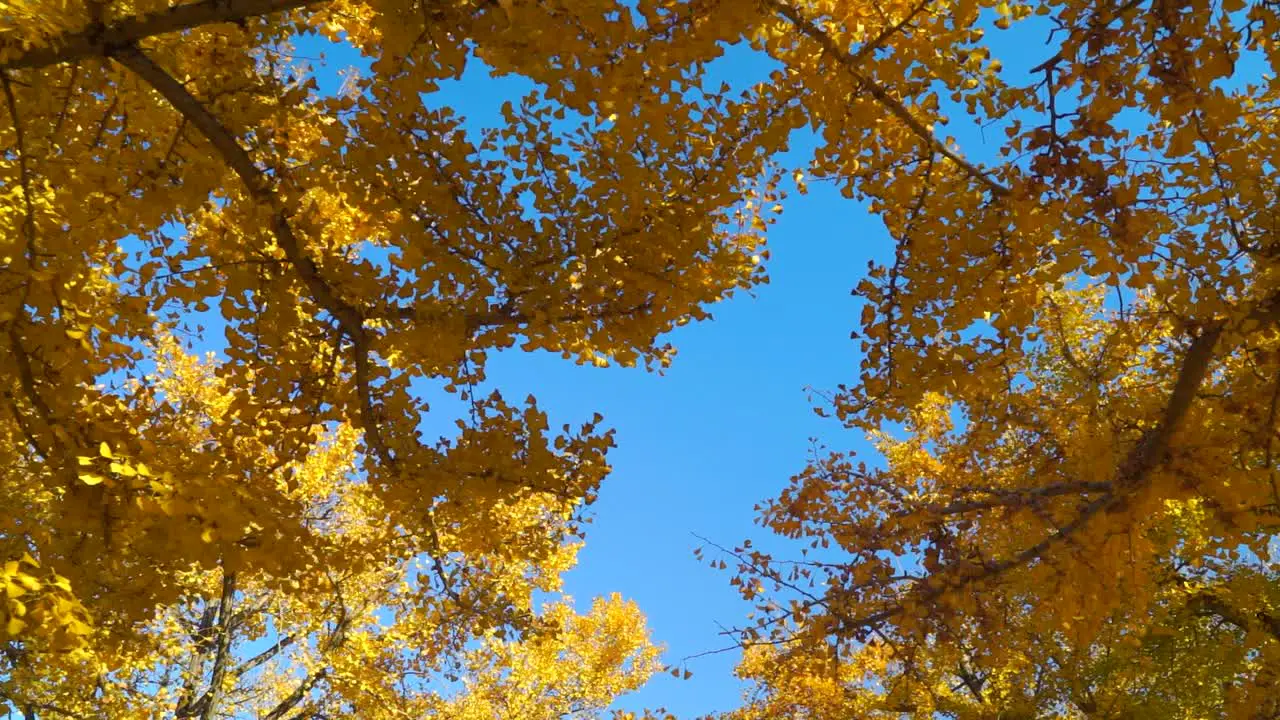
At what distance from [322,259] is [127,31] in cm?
112

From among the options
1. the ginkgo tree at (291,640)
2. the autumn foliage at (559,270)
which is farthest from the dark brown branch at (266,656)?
the autumn foliage at (559,270)

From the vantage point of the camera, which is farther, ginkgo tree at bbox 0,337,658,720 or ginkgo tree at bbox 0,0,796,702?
ginkgo tree at bbox 0,337,658,720

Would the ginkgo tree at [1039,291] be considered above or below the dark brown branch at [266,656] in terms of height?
below

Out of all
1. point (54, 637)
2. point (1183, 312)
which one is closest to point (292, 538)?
point (54, 637)

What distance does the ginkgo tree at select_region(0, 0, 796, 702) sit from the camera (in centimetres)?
253

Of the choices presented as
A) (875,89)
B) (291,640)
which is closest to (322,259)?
(875,89)

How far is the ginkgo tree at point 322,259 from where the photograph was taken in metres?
2.53

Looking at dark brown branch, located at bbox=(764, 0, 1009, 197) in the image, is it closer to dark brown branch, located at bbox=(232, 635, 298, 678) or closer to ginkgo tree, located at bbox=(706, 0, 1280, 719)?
ginkgo tree, located at bbox=(706, 0, 1280, 719)

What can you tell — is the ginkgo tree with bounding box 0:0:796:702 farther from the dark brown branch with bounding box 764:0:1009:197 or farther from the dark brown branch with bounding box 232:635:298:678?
the dark brown branch with bounding box 232:635:298:678

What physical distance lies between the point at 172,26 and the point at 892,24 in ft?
8.35

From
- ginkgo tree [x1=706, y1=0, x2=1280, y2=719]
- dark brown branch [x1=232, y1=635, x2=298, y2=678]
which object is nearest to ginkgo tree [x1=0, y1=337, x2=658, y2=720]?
dark brown branch [x1=232, y1=635, x2=298, y2=678]

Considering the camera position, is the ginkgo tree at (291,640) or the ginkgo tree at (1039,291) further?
the ginkgo tree at (291,640)

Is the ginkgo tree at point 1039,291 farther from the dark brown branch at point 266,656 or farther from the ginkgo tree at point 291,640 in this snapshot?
the dark brown branch at point 266,656

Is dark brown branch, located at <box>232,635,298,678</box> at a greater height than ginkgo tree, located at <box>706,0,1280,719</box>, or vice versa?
dark brown branch, located at <box>232,635,298,678</box>
